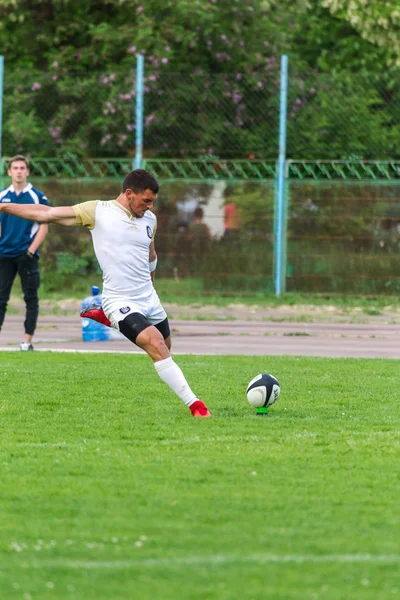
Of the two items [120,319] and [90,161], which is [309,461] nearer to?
[120,319]

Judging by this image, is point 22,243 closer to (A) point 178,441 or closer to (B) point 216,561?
(A) point 178,441

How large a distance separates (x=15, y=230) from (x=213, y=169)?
856 cm

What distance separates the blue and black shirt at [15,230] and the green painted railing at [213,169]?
26.4ft

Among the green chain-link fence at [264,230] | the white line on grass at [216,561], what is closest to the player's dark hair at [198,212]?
the green chain-link fence at [264,230]

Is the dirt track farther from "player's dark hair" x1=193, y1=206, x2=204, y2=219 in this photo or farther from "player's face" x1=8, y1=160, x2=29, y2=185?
"player's dark hair" x1=193, y1=206, x2=204, y2=219

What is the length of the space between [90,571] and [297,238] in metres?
17.1

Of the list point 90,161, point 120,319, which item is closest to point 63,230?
point 90,161

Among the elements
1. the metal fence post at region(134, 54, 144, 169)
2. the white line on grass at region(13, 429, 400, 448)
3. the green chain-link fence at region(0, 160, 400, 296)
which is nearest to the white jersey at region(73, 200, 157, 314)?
the white line on grass at region(13, 429, 400, 448)

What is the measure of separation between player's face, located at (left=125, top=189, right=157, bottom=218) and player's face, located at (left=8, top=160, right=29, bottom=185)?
4926mm

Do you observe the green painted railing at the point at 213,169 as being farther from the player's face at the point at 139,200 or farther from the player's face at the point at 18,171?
the player's face at the point at 139,200

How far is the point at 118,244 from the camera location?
952cm

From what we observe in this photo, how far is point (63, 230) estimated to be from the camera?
2270 cm

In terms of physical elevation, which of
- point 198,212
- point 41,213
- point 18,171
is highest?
point 198,212

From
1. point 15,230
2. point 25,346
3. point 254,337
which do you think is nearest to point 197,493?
point 25,346
